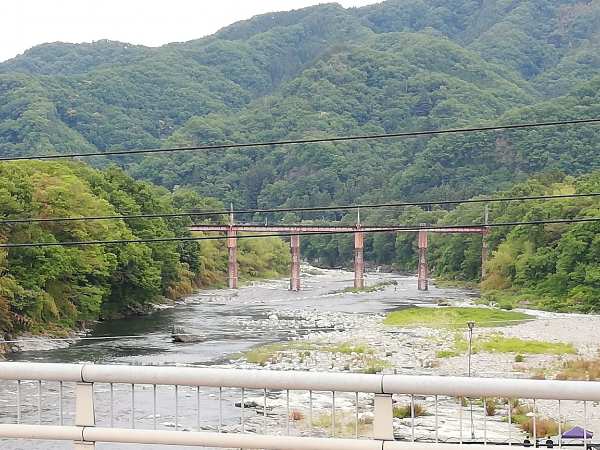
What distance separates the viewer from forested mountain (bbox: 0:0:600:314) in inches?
4225

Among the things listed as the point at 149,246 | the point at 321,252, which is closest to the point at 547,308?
the point at 149,246

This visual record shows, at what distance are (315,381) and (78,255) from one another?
40.3m

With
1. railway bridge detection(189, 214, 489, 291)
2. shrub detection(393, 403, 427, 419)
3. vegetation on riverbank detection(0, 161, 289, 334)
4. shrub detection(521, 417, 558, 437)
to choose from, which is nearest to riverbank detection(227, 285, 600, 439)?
shrub detection(393, 403, 427, 419)

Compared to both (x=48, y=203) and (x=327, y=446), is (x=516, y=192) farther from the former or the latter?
(x=327, y=446)

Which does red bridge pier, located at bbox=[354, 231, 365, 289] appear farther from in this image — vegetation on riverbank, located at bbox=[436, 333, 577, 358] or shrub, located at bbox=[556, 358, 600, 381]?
shrub, located at bbox=[556, 358, 600, 381]

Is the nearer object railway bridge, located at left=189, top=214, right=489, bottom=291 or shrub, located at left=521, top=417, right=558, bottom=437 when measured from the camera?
shrub, located at left=521, top=417, right=558, bottom=437

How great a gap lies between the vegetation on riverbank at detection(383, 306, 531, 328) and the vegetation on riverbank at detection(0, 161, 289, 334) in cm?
1357

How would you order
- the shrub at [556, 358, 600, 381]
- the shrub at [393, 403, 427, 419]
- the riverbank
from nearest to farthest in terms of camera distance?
the shrub at [393, 403, 427, 419] < the shrub at [556, 358, 600, 381] < the riverbank

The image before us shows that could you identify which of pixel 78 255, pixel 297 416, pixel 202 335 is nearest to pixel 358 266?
pixel 78 255

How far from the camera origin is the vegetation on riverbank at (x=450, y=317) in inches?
1806

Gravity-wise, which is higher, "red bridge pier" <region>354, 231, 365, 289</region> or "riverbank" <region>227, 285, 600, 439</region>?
"riverbank" <region>227, 285, 600, 439</region>

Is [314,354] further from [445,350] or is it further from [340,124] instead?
[340,124]

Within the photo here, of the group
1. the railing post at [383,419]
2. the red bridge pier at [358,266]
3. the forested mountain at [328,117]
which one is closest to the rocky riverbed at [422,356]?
the railing post at [383,419]

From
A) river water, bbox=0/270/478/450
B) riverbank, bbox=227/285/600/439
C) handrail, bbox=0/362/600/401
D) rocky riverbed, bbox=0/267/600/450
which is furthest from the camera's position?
riverbank, bbox=227/285/600/439
